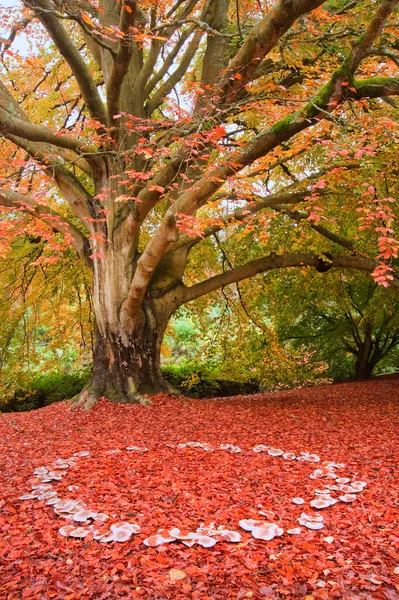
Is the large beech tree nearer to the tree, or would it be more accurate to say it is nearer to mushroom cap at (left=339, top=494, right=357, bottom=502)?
the tree

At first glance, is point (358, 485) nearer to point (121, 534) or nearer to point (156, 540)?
point (156, 540)

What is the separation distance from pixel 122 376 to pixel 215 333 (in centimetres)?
274

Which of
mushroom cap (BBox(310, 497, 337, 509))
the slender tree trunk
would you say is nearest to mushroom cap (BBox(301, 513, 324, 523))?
mushroom cap (BBox(310, 497, 337, 509))

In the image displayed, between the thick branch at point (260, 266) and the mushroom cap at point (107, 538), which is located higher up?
the thick branch at point (260, 266)

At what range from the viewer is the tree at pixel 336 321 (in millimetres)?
8750

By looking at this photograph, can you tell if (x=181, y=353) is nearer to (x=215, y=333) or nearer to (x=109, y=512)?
(x=215, y=333)

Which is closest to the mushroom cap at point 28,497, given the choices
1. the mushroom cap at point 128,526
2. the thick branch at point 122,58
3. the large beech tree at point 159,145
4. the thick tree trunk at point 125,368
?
the mushroom cap at point 128,526

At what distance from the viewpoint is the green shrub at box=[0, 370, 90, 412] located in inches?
381

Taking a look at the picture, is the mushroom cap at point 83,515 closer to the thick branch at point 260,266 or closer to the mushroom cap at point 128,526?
the mushroom cap at point 128,526

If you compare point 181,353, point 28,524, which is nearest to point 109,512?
point 28,524

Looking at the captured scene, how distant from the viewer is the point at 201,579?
6.13 feet

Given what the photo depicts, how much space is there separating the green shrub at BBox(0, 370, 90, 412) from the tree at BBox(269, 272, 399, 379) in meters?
4.58

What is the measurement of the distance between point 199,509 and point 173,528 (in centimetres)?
34

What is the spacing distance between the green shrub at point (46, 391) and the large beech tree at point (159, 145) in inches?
158
